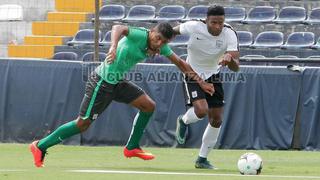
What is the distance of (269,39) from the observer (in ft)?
74.9

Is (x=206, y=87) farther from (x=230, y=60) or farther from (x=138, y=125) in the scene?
(x=138, y=125)

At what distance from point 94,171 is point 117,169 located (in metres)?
0.59

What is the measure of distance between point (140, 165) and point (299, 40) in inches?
413

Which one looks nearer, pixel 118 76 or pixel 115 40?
pixel 115 40

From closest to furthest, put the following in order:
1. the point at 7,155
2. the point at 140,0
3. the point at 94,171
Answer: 1. the point at 94,171
2. the point at 7,155
3. the point at 140,0

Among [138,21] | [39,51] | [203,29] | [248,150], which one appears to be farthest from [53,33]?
[203,29]

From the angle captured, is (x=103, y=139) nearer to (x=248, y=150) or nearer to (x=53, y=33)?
(x=248, y=150)

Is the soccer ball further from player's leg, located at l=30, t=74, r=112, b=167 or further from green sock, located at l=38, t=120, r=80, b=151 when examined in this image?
green sock, located at l=38, t=120, r=80, b=151

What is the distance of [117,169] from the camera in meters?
11.5

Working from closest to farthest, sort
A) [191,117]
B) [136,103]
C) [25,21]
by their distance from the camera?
[136,103], [191,117], [25,21]

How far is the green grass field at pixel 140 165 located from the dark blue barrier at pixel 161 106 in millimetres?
682

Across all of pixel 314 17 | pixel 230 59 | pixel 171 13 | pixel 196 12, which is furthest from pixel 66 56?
pixel 230 59

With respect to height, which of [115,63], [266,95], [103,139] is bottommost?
[103,139]

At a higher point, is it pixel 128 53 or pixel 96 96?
pixel 128 53
